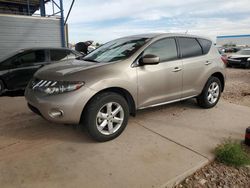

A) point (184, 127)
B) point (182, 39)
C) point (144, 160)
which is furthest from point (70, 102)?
point (182, 39)

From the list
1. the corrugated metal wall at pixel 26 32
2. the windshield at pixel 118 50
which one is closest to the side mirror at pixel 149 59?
the windshield at pixel 118 50

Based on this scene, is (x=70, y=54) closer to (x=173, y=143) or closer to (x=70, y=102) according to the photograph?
(x=70, y=102)

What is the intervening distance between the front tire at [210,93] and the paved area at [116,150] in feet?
1.02

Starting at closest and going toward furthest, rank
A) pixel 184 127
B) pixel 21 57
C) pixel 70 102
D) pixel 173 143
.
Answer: pixel 70 102 → pixel 173 143 → pixel 184 127 → pixel 21 57

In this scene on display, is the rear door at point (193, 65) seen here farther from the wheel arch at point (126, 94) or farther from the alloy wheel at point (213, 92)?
the wheel arch at point (126, 94)

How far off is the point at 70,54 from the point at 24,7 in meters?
10.8

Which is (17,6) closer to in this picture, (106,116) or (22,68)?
(22,68)

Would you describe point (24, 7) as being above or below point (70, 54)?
above

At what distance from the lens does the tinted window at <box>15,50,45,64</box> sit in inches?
255

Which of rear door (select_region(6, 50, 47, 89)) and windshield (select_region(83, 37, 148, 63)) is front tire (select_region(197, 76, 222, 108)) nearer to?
windshield (select_region(83, 37, 148, 63))

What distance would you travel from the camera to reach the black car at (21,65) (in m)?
6.31

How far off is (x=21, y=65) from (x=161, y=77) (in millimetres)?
4534

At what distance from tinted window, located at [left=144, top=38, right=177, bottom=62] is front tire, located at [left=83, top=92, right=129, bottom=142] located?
1.02 meters

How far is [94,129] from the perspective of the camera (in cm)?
310
